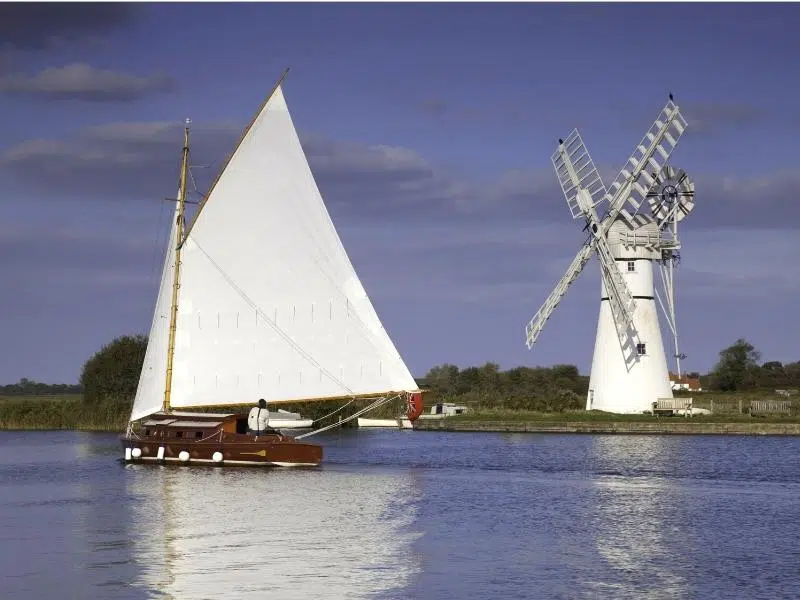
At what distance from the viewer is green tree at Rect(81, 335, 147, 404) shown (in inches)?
3930

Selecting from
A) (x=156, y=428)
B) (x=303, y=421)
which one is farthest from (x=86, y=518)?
(x=303, y=421)

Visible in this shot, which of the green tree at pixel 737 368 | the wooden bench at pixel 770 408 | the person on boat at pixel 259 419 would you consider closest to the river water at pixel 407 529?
the person on boat at pixel 259 419

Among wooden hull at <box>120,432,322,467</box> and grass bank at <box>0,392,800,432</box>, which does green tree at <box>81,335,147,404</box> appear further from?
wooden hull at <box>120,432,322,467</box>

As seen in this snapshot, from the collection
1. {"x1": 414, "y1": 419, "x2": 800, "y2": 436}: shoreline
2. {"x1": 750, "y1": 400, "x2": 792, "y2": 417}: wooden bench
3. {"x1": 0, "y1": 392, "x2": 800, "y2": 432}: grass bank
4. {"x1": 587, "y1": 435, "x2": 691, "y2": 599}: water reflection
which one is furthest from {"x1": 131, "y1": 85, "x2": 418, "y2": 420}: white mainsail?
{"x1": 750, "y1": 400, "x2": 792, "y2": 417}: wooden bench

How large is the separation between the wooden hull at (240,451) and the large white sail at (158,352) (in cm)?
202

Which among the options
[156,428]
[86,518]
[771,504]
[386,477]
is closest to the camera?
[86,518]

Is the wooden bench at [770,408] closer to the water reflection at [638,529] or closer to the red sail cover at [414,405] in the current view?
the water reflection at [638,529]

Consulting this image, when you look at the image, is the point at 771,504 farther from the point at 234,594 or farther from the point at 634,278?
the point at 634,278

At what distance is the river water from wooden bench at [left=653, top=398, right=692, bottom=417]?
75.2 feet

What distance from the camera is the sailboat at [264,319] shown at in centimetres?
5625

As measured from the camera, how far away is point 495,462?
2532 inches

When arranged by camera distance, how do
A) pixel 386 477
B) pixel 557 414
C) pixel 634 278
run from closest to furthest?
pixel 386 477
pixel 634 278
pixel 557 414

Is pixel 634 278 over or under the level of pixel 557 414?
over

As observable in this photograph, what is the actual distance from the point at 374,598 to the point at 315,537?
8.75 m
